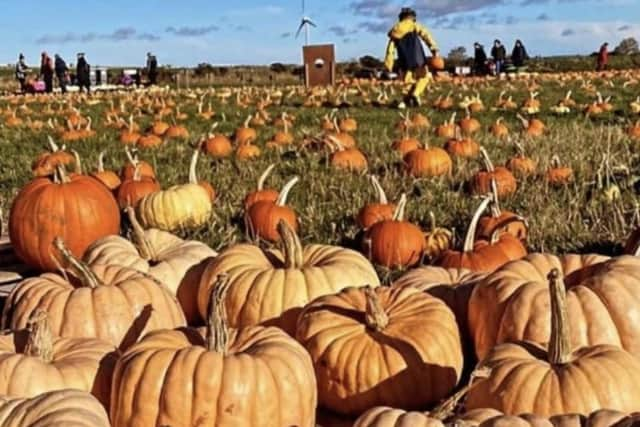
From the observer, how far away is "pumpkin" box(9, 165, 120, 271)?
218 inches

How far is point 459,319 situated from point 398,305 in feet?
1.35

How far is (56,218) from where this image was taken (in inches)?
218

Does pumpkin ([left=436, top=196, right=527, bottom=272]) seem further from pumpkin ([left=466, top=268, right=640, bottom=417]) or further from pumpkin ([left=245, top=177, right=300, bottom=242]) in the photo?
pumpkin ([left=466, top=268, right=640, bottom=417])

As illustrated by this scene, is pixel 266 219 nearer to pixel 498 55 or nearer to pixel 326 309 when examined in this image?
pixel 326 309

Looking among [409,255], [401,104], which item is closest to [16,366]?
[409,255]

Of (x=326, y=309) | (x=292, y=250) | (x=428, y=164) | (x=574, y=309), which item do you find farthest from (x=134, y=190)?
(x=574, y=309)

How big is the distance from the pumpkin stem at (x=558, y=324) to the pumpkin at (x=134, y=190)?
4.17 m

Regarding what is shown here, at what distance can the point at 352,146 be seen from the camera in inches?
370

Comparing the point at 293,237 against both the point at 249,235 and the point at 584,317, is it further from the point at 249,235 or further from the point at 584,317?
the point at 249,235

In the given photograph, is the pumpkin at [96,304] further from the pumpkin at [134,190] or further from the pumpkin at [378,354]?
the pumpkin at [134,190]

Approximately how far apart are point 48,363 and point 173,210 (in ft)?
10.9

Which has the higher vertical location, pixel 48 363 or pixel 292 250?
pixel 292 250

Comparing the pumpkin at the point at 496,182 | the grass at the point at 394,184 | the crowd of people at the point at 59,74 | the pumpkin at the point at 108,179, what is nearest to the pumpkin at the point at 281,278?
the grass at the point at 394,184

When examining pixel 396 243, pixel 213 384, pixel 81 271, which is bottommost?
pixel 396 243
